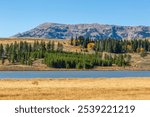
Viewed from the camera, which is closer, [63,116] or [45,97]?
[63,116]

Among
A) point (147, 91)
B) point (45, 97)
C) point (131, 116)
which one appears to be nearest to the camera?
point (131, 116)

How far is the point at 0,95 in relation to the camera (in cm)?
4034

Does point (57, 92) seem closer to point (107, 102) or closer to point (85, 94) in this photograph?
point (85, 94)

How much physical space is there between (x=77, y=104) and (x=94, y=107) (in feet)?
3.55

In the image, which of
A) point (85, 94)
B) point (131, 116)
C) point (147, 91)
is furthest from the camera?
point (147, 91)

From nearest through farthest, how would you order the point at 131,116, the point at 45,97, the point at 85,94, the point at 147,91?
the point at 131,116 → the point at 45,97 → the point at 85,94 → the point at 147,91

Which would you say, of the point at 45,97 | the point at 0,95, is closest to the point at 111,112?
the point at 45,97

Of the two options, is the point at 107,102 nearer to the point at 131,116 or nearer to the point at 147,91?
the point at 131,116

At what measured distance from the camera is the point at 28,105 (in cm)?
2408

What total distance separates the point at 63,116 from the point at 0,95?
17.9 m

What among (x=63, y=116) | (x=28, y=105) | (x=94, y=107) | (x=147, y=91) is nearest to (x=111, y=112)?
(x=94, y=107)

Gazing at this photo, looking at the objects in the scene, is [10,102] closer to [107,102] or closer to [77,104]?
[77,104]

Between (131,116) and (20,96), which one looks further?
(20,96)

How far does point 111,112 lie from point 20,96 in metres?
17.5
